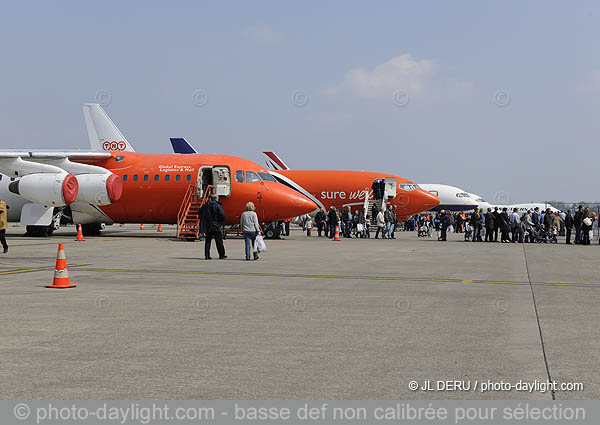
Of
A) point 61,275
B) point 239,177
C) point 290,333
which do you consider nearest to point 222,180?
point 239,177

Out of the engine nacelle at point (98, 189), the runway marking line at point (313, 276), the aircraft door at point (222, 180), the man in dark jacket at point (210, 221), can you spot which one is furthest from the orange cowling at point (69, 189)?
the runway marking line at point (313, 276)

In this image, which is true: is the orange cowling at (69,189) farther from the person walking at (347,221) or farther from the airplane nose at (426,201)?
the airplane nose at (426,201)

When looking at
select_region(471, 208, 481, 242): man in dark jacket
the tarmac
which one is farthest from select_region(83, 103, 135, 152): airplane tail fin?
the tarmac

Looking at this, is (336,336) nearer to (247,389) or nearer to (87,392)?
(247,389)

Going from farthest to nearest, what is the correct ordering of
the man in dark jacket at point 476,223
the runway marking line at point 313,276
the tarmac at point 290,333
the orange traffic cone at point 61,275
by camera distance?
the man in dark jacket at point 476,223 < the runway marking line at point 313,276 < the orange traffic cone at point 61,275 < the tarmac at point 290,333

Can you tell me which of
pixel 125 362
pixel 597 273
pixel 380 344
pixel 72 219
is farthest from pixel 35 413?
pixel 72 219

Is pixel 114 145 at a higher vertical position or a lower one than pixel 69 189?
higher

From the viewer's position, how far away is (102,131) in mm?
39812

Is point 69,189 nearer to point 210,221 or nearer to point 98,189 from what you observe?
point 98,189

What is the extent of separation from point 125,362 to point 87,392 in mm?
1012

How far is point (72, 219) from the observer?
100.0 ft

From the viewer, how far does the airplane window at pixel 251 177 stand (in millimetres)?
28823

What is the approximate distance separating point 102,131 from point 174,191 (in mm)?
12844

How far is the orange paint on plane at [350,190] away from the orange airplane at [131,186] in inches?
397
